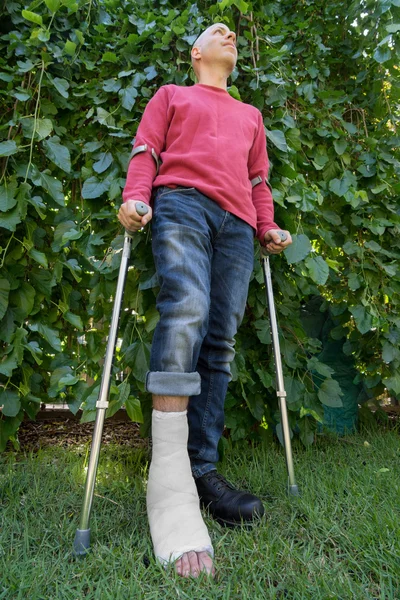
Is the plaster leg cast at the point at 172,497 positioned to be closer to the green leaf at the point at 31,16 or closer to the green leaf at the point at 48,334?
the green leaf at the point at 48,334

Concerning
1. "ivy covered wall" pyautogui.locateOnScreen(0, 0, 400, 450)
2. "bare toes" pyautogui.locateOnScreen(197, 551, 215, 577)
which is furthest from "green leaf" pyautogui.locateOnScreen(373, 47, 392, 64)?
"bare toes" pyautogui.locateOnScreen(197, 551, 215, 577)

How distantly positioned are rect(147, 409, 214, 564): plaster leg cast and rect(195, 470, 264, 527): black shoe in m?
0.15

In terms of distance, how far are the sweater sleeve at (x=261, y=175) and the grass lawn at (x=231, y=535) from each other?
2.66 feet

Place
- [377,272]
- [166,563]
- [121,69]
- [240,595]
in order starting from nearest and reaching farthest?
1. [240,595]
2. [166,563]
3. [121,69]
4. [377,272]

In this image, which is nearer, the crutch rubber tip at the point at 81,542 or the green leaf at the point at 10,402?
the crutch rubber tip at the point at 81,542

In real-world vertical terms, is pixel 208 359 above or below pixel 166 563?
above

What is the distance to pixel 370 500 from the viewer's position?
4.72 feet

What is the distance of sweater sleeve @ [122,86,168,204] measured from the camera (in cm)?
141

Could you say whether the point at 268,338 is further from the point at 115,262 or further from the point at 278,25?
the point at 278,25

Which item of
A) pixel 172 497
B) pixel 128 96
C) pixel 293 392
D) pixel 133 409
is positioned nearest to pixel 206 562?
pixel 172 497

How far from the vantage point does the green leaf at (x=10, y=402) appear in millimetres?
1715

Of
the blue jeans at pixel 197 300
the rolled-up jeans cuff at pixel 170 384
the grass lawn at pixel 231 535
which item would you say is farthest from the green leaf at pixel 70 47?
the grass lawn at pixel 231 535

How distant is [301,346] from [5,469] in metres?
1.16

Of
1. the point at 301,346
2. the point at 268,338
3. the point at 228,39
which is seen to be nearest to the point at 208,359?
the point at 268,338
